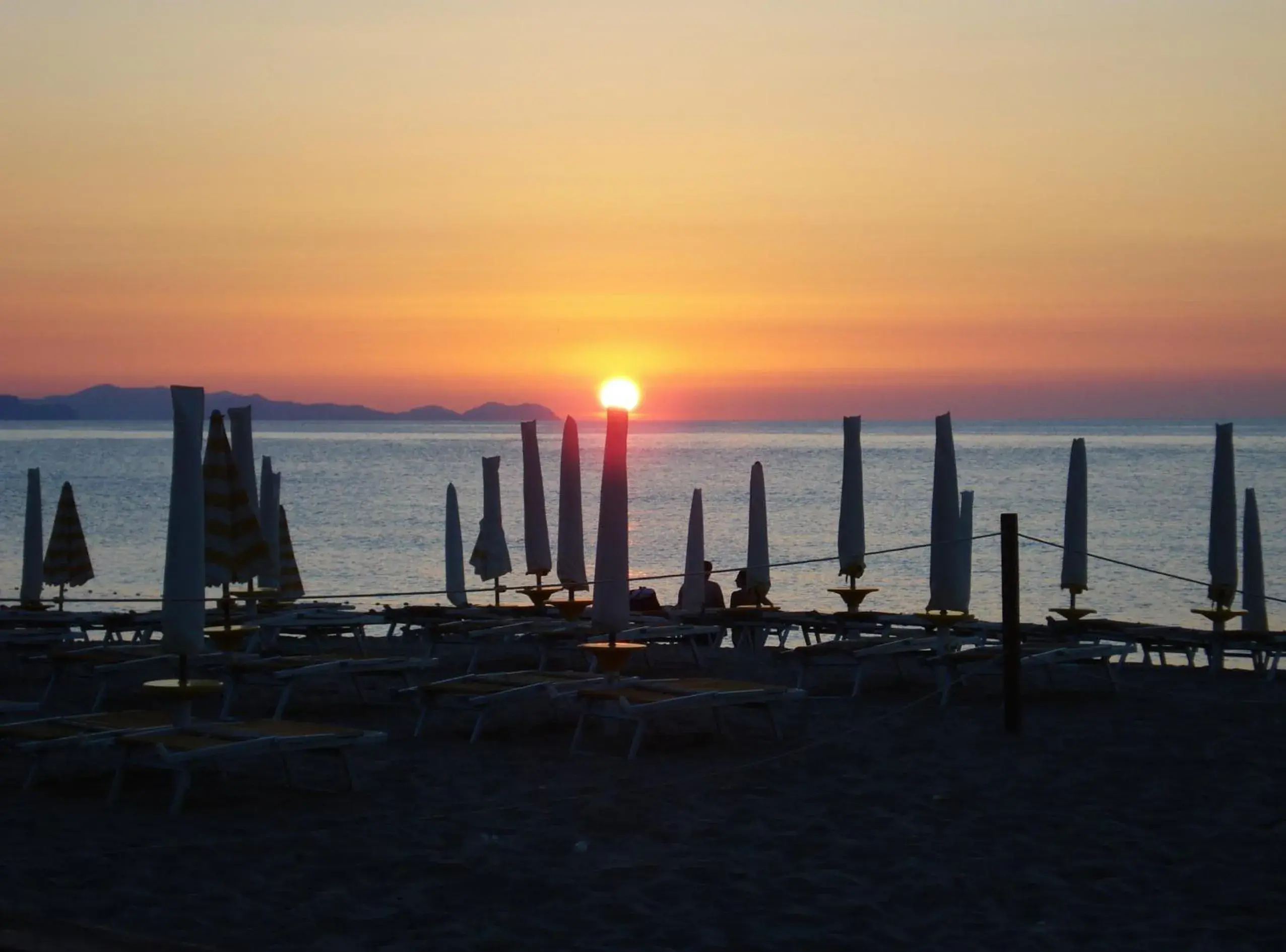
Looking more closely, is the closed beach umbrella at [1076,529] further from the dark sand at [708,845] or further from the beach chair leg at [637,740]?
the beach chair leg at [637,740]

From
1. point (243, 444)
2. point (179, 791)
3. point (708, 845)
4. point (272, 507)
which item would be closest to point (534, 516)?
point (243, 444)

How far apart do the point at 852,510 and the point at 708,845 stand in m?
7.09

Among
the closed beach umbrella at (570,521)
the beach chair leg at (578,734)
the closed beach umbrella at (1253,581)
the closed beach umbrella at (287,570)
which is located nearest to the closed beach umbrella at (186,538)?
the beach chair leg at (578,734)

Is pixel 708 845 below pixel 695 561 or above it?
below

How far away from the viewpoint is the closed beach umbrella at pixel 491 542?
51.8 ft

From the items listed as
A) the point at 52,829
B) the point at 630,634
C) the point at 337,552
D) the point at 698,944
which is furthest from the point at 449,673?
→ the point at 337,552

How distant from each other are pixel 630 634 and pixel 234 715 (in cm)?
309

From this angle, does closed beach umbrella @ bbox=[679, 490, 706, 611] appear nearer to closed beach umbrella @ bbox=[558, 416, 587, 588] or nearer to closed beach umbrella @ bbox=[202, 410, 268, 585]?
closed beach umbrella @ bbox=[558, 416, 587, 588]

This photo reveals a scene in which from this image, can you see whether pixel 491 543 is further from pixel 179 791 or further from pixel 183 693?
pixel 179 791

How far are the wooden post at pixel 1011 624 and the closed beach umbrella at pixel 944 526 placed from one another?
2.02 metres

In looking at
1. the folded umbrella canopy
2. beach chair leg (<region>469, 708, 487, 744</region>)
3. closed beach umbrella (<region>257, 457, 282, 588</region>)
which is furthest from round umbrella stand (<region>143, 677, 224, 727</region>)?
the folded umbrella canopy

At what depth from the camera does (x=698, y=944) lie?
198 inches

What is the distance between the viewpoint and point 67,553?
613 inches

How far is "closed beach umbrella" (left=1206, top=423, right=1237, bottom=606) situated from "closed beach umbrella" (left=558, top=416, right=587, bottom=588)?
5463mm
